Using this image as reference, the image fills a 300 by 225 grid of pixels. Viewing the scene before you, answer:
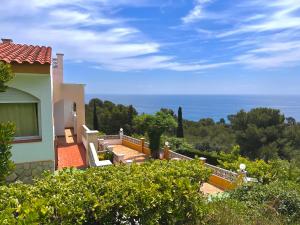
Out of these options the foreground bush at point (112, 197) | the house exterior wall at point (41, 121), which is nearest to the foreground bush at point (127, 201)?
the foreground bush at point (112, 197)

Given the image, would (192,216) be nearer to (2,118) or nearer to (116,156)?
(2,118)

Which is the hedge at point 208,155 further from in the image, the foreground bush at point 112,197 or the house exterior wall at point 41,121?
the foreground bush at point 112,197

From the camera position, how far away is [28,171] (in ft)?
29.0

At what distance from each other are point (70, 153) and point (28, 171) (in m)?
6.26

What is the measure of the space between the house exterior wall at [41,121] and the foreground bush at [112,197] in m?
4.39

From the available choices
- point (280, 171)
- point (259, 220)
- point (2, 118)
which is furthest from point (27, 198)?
point (280, 171)

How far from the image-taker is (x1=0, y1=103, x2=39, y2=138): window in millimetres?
8602

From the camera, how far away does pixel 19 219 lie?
2959 millimetres

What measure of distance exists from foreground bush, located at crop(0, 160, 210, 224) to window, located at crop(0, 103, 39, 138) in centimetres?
469

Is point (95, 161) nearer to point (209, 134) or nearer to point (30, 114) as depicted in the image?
point (30, 114)

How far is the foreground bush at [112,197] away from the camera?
3.60m

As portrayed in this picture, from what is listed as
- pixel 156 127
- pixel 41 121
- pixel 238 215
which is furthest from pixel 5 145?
pixel 156 127

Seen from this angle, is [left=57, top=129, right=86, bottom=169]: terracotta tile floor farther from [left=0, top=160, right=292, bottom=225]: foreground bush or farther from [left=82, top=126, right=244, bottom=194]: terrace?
[left=0, top=160, right=292, bottom=225]: foreground bush

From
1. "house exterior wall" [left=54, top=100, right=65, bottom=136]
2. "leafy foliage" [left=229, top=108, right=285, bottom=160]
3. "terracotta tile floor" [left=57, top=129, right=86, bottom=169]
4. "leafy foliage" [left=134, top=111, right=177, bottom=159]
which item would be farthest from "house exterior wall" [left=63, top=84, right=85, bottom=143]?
"leafy foliage" [left=229, top=108, right=285, bottom=160]
